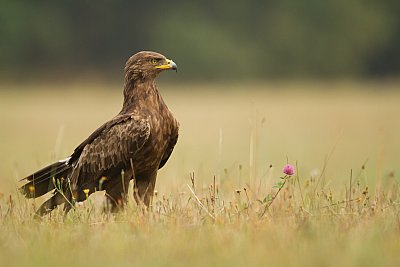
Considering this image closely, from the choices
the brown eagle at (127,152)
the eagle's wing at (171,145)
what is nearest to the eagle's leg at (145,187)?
the brown eagle at (127,152)

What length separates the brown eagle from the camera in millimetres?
6020

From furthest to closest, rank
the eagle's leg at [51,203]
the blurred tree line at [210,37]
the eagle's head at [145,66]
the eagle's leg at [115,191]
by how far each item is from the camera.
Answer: the blurred tree line at [210,37], the eagle's head at [145,66], the eagle's leg at [115,191], the eagle's leg at [51,203]

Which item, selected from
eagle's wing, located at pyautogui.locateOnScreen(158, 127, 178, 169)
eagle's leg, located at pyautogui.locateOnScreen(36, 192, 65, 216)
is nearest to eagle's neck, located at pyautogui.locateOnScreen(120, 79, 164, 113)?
eagle's wing, located at pyautogui.locateOnScreen(158, 127, 178, 169)

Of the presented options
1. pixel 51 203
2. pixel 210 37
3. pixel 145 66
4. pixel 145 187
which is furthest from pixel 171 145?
pixel 210 37

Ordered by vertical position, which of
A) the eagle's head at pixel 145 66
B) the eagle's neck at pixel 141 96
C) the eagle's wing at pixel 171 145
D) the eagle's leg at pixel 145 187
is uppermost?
the eagle's head at pixel 145 66

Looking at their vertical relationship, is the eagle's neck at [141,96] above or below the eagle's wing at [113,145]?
above

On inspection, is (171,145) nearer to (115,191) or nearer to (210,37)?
(115,191)

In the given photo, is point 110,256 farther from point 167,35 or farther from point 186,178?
point 167,35

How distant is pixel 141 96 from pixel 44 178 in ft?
3.45

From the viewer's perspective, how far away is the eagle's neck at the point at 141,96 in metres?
6.17

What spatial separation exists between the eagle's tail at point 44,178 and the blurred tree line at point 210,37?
33627 millimetres

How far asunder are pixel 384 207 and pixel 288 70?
36.6 meters

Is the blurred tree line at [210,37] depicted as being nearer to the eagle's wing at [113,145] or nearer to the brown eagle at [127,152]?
the brown eagle at [127,152]

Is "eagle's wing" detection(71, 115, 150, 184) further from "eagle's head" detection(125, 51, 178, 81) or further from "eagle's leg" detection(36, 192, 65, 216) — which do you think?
"eagle's head" detection(125, 51, 178, 81)
